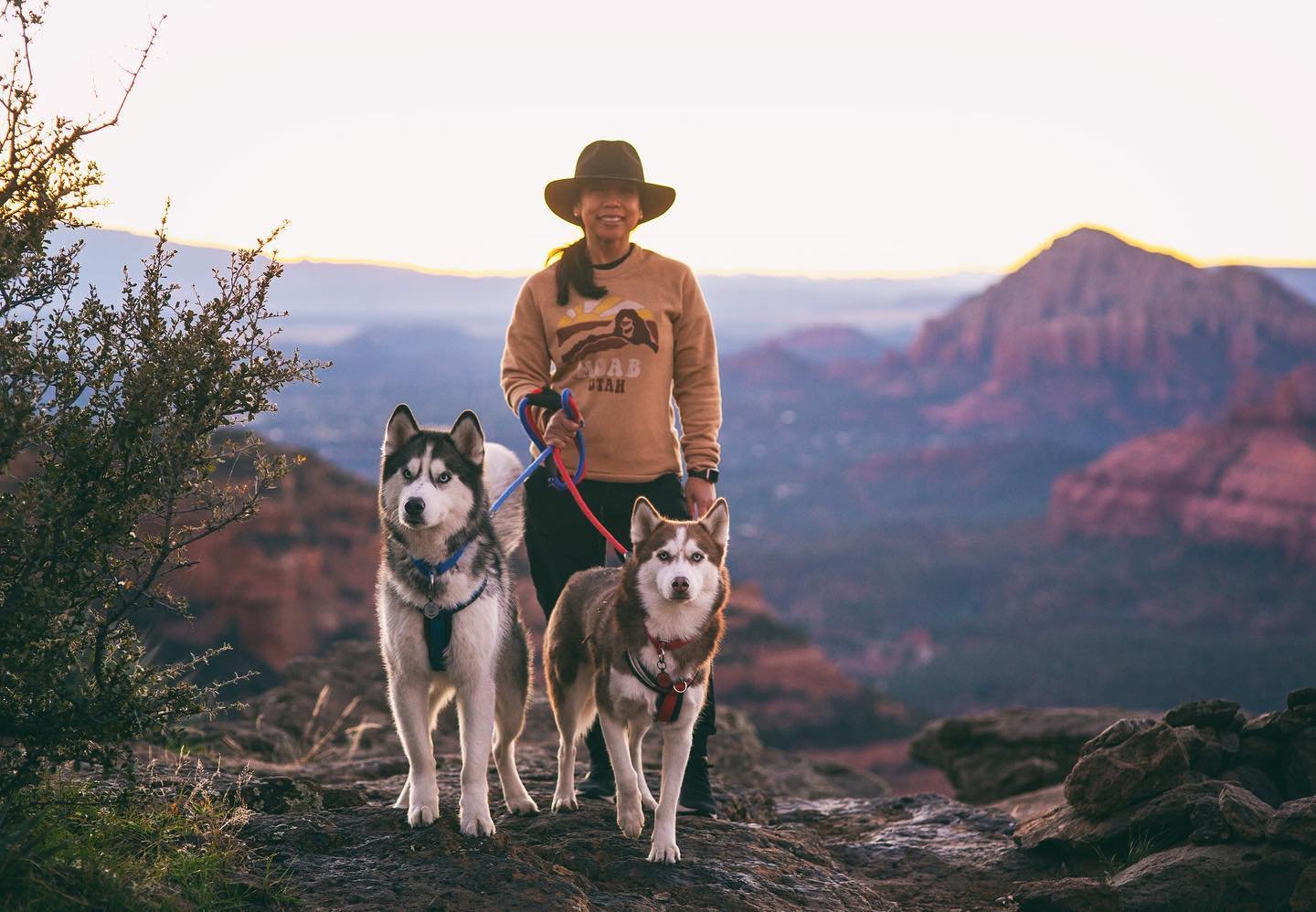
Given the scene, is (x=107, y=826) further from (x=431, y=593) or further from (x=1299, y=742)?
(x=1299, y=742)

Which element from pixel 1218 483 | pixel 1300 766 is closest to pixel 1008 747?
pixel 1300 766

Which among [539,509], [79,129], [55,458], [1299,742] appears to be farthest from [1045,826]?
[79,129]

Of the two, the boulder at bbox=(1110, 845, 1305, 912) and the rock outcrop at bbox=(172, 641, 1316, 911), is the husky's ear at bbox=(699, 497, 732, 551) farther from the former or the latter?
the boulder at bbox=(1110, 845, 1305, 912)

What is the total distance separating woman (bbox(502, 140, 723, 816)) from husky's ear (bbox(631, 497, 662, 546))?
85cm

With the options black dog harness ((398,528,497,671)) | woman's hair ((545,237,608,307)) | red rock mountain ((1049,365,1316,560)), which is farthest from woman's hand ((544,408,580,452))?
red rock mountain ((1049,365,1316,560))

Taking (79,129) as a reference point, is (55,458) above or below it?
below

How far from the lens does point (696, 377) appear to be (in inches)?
254

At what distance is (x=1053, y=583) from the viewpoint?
9450 cm

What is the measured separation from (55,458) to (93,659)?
0.88 meters

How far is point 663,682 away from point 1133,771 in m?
2.90

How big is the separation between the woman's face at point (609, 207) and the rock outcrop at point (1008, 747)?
294 inches

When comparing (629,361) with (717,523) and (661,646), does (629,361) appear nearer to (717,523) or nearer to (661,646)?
(717,523)

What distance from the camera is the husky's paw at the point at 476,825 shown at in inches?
205

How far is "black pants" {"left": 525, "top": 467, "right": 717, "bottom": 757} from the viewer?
20.9ft
